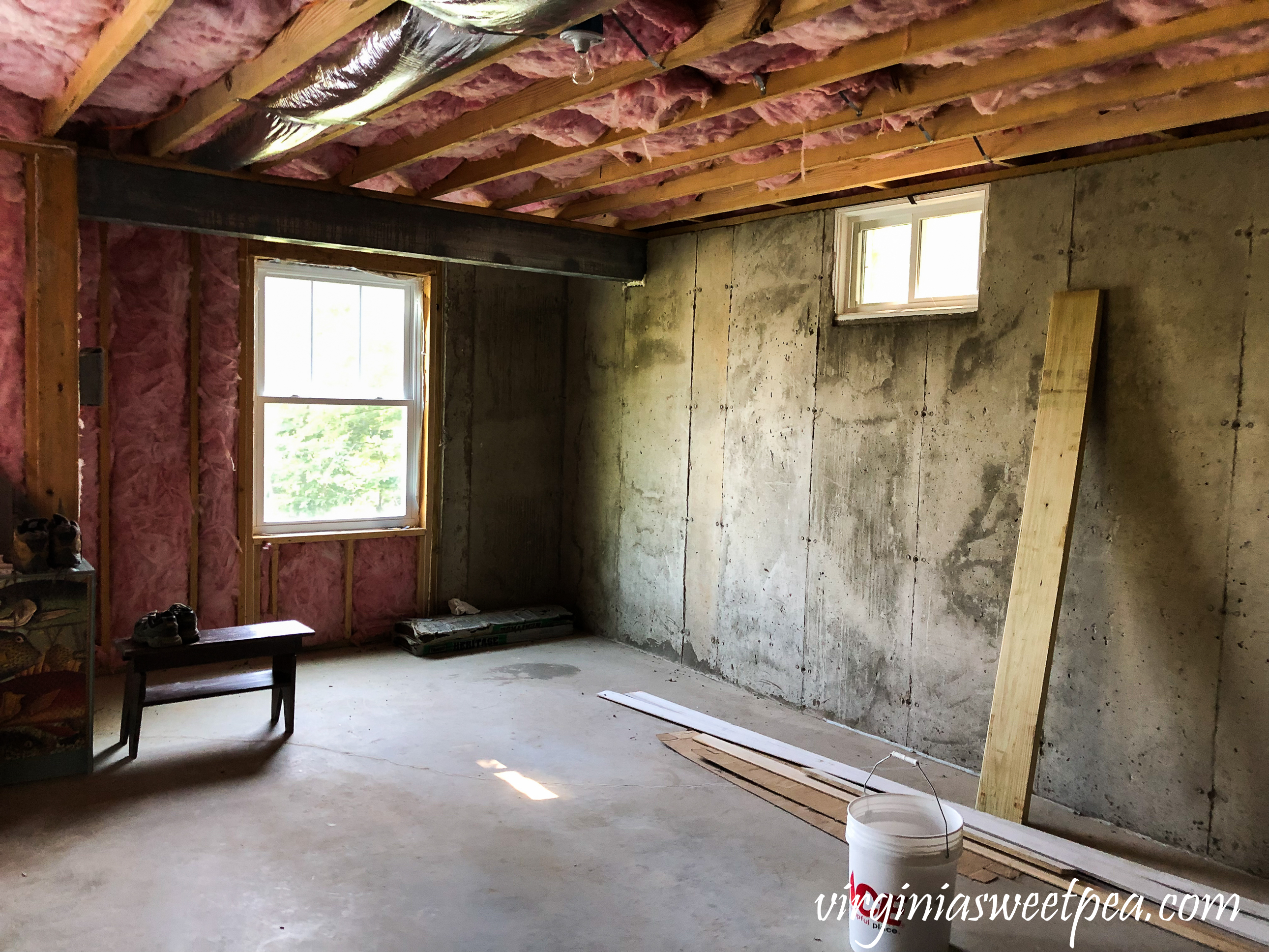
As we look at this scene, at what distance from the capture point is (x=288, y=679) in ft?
13.7

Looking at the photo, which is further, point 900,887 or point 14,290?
point 14,290

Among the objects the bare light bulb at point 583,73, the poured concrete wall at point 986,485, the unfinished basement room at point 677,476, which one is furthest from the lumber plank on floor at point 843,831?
the bare light bulb at point 583,73

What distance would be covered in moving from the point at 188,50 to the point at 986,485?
11.6 feet

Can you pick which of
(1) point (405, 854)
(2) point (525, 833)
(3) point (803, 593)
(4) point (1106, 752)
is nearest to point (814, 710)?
(3) point (803, 593)

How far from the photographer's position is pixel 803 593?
480 cm

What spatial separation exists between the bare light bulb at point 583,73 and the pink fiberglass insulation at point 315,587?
3.65 metres

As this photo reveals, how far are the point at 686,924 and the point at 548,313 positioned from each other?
4.56 meters

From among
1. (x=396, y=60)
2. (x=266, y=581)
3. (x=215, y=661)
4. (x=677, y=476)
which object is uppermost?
(x=396, y=60)

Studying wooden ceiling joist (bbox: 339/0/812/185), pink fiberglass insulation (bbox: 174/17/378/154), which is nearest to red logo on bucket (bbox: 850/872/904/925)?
wooden ceiling joist (bbox: 339/0/812/185)

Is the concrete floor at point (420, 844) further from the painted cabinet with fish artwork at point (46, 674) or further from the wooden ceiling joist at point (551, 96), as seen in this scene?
the wooden ceiling joist at point (551, 96)

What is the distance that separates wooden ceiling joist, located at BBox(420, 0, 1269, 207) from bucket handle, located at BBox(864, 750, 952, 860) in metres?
2.22

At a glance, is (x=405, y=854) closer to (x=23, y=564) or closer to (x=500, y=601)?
(x=23, y=564)

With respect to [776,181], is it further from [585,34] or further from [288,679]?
[288,679]

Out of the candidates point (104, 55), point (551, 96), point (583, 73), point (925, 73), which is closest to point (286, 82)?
point (104, 55)
